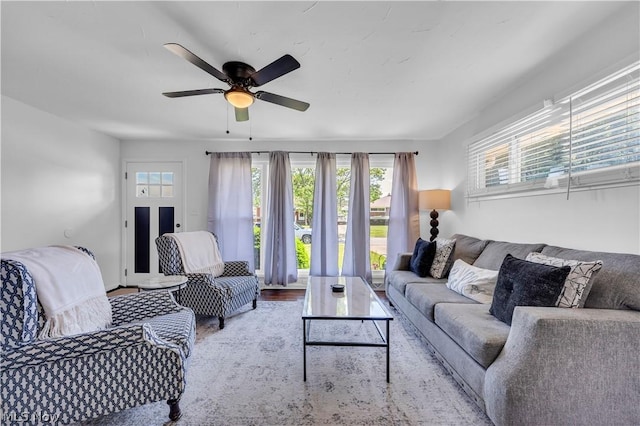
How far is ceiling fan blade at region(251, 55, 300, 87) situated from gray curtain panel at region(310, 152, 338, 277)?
2.17m

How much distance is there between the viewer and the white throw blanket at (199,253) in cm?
298

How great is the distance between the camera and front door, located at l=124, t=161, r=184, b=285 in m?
4.27

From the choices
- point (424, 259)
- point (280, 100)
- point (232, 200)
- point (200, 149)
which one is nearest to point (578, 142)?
point (424, 259)

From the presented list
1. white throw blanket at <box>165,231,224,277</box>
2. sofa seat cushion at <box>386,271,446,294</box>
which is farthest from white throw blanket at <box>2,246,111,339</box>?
sofa seat cushion at <box>386,271,446,294</box>

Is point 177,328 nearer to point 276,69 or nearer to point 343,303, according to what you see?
point 343,303

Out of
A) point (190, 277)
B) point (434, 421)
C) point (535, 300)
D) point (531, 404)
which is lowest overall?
point (434, 421)

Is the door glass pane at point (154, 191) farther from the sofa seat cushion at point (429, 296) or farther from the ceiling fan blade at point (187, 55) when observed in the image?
the sofa seat cushion at point (429, 296)

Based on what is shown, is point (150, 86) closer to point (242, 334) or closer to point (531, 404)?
point (242, 334)

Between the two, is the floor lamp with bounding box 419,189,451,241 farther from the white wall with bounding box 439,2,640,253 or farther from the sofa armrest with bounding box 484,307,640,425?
the sofa armrest with bounding box 484,307,640,425

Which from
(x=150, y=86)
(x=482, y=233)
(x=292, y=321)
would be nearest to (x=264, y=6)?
(x=150, y=86)

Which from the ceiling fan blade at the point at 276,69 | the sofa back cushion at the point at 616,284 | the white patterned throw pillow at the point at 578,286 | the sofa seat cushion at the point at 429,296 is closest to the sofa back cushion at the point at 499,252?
the sofa seat cushion at the point at 429,296

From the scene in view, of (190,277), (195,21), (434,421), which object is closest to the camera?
(434,421)

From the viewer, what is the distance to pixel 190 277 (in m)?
2.84

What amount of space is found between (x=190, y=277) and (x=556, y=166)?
3.43 metres
